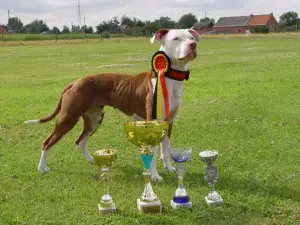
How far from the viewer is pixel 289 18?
396ft

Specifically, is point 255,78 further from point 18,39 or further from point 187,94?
point 18,39

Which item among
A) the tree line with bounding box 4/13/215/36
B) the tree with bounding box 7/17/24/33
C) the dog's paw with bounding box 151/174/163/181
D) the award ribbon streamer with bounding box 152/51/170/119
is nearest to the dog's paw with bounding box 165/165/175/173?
the dog's paw with bounding box 151/174/163/181

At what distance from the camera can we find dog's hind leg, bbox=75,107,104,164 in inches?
278

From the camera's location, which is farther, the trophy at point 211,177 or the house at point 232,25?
the house at point 232,25

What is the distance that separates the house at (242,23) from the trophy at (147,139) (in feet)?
383

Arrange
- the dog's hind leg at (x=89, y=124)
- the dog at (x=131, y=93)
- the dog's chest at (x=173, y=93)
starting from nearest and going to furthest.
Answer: the dog at (x=131, y=93) → the dog's chest at (x=173, y=93) → the dog's hind leg at (x=89, y=124)

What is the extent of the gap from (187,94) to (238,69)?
7367 mm

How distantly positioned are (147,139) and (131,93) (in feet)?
4.75

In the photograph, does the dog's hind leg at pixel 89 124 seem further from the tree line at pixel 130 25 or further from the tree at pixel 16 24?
the tree at pixel 16 24

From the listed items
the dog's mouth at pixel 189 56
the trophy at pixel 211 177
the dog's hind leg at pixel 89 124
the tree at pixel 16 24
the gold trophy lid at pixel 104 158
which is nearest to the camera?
the gold trophy lid at pixel 104 158

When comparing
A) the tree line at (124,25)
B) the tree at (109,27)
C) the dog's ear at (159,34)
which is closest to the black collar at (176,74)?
the dog's ear at (159,34)

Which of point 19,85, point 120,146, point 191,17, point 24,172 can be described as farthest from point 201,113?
point 191,17

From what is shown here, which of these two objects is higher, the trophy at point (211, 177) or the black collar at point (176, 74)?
the black collar at point (176, 74)

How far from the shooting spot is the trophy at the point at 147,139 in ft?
16.6
